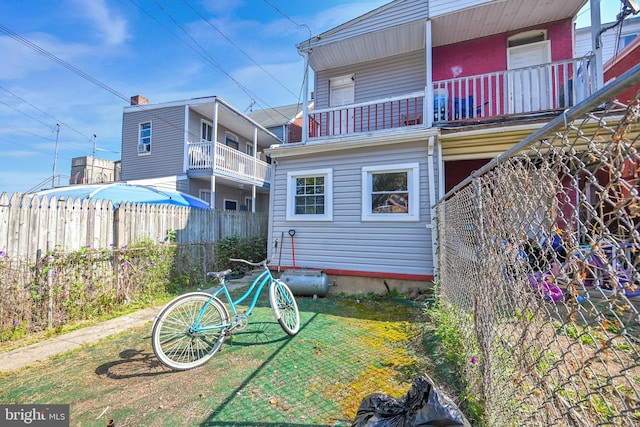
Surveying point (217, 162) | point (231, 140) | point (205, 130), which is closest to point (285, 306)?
point (217, 162)

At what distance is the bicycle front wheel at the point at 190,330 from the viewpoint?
284cm

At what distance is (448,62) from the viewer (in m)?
7.26

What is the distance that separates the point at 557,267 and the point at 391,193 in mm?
4901

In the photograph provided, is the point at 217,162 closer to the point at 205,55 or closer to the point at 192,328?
the point at 205,55

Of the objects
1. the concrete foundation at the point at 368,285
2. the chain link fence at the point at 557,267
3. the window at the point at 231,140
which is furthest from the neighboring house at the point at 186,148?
the chain link fence at the point at 557,267

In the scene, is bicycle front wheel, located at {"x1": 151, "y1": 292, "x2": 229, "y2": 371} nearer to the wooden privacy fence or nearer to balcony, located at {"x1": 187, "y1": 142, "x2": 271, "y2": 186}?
the wooden privacy fence

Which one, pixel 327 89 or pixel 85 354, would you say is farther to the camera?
pixel 327 89

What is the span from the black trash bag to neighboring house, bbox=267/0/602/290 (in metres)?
4.22

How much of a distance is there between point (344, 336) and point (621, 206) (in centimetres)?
340

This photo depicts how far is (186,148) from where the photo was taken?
11.9 m

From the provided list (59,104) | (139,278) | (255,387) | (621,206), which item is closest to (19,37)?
(139,278)

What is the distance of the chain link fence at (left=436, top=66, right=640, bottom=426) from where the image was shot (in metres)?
0.80

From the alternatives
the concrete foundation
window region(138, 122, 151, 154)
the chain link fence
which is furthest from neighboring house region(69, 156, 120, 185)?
the chain link fence

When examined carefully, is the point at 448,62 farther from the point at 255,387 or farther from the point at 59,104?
the point at 59,104
